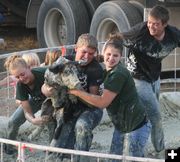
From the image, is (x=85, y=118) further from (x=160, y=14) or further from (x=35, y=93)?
(x=160, y=14)

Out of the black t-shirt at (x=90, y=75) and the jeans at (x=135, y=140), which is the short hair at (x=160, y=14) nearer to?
the black t-shirt at (x=90, y=75)

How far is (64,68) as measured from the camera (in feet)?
14.8

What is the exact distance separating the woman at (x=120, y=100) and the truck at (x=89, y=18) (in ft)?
8.44

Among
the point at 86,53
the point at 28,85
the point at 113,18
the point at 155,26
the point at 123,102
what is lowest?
the point at 123,102

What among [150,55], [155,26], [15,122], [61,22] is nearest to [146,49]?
[150,55]

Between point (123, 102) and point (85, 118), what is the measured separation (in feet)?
1.02

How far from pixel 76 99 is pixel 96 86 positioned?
0.62ft

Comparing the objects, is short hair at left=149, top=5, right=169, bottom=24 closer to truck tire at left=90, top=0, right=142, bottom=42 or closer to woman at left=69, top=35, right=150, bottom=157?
woman at left=69, top=35, right=150, bottom=157

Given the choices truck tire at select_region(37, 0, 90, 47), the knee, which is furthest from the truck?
the knee

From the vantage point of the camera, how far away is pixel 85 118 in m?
4.74

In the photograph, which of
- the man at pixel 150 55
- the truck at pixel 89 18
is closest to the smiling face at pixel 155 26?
the man at pixel 150 55

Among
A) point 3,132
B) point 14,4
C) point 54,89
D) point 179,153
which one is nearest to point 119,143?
point 54,89

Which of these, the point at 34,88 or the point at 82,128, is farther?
the point at 34,88

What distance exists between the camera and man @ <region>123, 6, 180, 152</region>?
5172 mm
